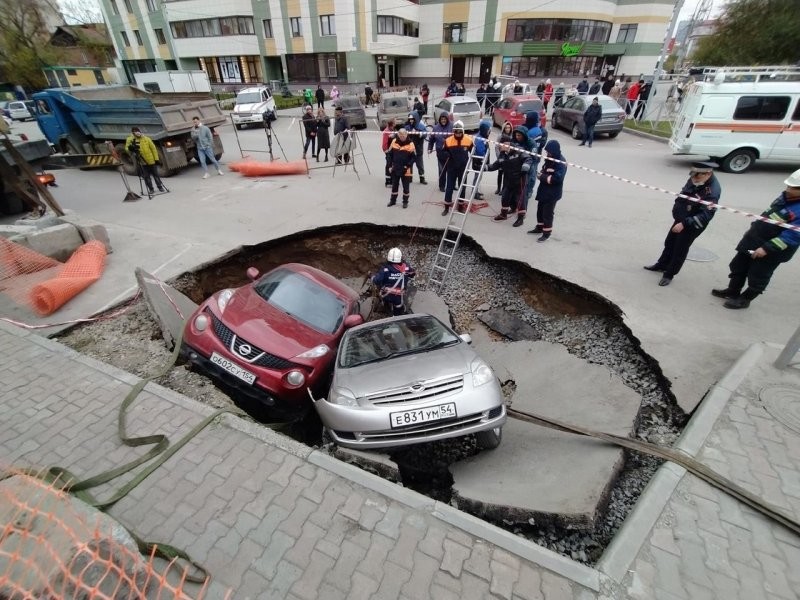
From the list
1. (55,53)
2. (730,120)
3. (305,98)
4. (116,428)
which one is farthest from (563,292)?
(55,53)

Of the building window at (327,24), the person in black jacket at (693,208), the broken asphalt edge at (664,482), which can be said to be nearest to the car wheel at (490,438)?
the broken asphalt edge at (664,482)

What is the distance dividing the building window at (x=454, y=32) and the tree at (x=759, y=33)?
71.8ft

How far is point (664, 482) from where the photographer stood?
9.42 feet

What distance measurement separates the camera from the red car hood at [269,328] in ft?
13.6

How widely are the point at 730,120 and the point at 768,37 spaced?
15.5m

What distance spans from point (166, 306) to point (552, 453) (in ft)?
16.4

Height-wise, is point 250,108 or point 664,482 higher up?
point 250,108

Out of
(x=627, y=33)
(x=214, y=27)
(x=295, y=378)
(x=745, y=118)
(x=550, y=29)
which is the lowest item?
(x=295, y=378)

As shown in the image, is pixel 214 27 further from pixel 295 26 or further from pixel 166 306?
pixel 166 306

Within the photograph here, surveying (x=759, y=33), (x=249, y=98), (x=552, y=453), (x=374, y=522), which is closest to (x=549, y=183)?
(x=552, y=453)

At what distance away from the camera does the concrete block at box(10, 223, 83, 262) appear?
6.03 metres

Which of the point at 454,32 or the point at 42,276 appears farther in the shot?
the point at 454,32

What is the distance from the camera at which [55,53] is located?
3972 centimetres

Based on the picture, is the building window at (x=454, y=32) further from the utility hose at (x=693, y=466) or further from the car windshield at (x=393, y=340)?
the utility hose at (x=693, y=466)
